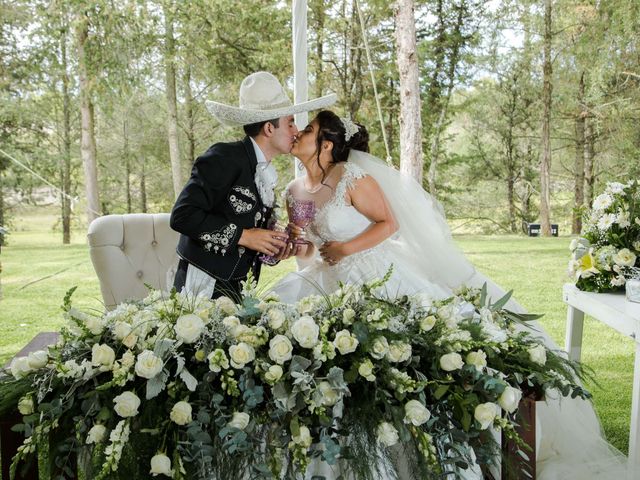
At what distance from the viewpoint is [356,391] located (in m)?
1.24

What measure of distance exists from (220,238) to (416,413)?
3.78 ft

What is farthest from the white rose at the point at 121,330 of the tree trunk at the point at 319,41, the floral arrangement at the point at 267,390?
the tree trunk at the point at 319,41

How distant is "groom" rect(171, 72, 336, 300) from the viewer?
2.13m

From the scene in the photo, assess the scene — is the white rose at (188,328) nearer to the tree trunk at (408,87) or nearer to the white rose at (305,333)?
the white rose at (305,333)

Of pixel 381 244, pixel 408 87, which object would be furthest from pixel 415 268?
pixel 408 87

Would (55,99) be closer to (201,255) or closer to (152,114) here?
(152,114)

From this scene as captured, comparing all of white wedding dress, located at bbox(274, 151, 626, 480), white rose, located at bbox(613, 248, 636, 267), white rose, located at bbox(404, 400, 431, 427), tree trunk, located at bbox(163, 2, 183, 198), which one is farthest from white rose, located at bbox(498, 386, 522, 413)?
tree trunk, located at bbox(163, 2, 183, 198)

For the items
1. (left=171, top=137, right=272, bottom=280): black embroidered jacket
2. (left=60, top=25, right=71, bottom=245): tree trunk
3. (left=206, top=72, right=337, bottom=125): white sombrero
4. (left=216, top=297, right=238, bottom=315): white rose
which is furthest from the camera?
(left=60, top=25, right=71, bottom=245): tree trunk

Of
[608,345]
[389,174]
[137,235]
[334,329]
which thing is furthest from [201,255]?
[608,345]

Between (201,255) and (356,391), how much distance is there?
1.11m

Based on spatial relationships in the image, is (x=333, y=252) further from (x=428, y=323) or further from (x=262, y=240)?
(x=428, y=323)

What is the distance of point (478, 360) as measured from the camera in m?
1.22

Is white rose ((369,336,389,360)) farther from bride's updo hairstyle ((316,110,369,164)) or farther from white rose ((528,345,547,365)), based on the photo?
bride's updo hairstyle ((316,110,369,164))

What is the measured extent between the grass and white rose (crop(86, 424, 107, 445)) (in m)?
0.86
